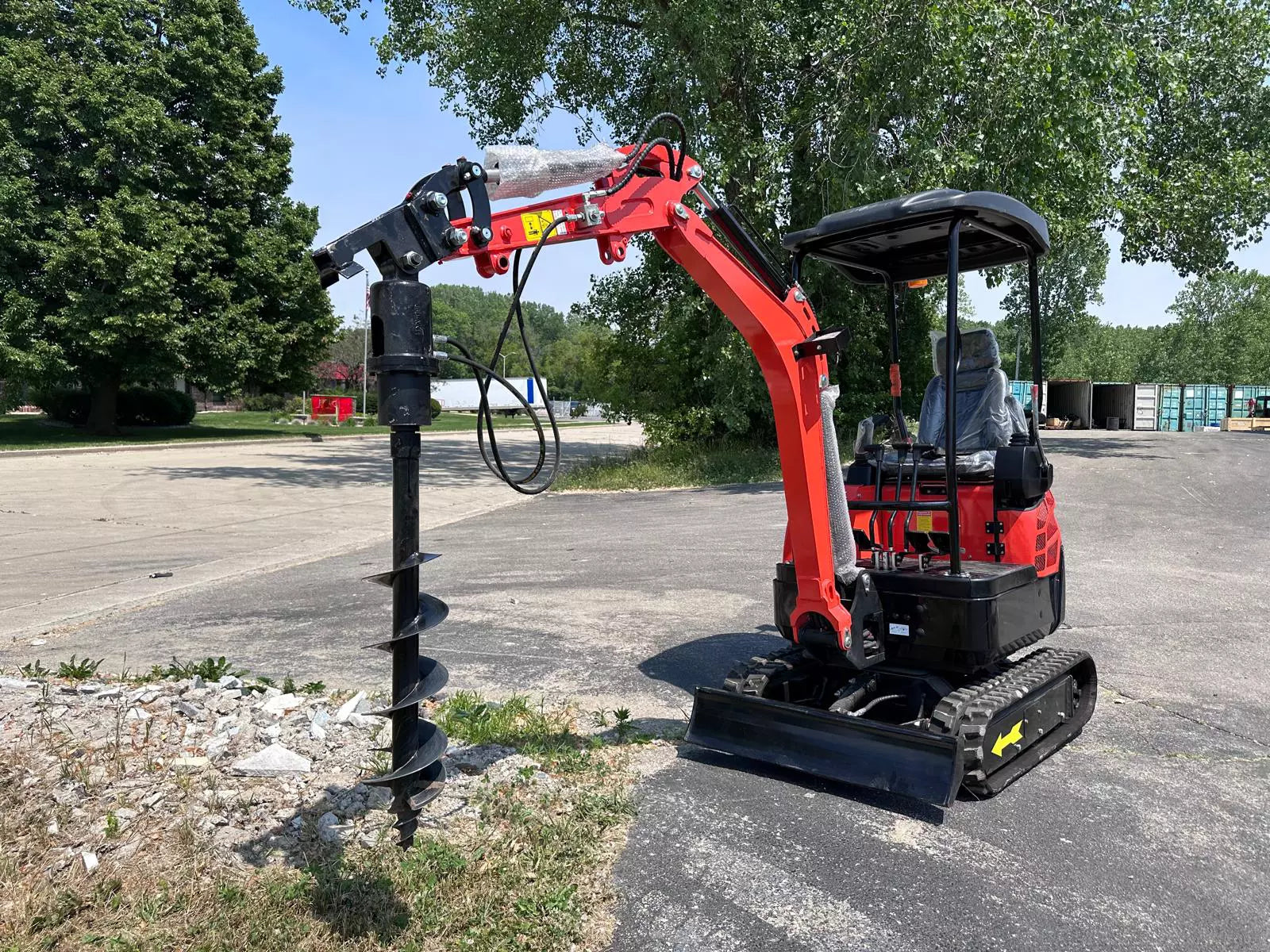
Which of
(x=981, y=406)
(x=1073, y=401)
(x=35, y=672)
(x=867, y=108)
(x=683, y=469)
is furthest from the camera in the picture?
(x=1073, y=401)

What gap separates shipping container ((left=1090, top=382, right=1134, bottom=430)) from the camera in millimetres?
38250

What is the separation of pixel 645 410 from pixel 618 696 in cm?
1648

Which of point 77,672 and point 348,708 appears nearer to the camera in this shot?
point 348,708

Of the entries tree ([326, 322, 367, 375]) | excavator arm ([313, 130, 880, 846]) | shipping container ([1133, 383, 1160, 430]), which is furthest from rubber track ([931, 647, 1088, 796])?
tree ([326, 322, 367, 375])

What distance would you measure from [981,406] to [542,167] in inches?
117

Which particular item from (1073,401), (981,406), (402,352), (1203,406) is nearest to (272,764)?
(402,352)

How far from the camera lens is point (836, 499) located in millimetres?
4562

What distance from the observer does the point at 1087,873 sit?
3.75 meters

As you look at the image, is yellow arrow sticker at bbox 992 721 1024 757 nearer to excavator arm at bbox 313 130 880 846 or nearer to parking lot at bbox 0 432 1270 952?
parking lot at bbox 0 432 1270 952

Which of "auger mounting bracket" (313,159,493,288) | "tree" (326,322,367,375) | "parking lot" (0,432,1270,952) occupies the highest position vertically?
"tree" (326,322,367,375)

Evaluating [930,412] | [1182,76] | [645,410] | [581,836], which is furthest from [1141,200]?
[581,836]

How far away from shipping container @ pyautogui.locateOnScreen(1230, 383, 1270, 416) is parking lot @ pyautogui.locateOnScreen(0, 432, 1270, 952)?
32.6 meters

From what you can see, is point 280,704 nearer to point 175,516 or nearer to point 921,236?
point 921,236

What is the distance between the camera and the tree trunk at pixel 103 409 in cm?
3170
